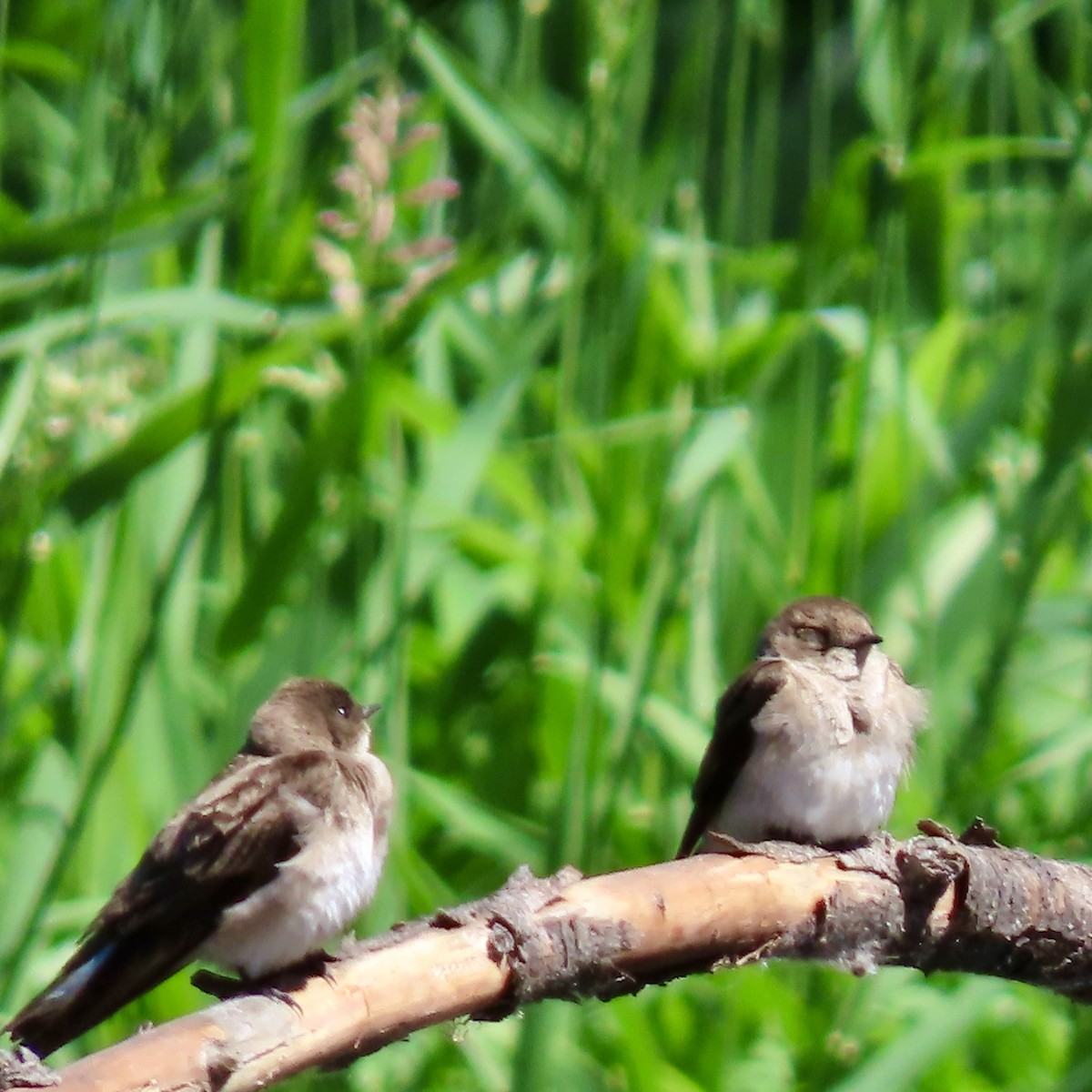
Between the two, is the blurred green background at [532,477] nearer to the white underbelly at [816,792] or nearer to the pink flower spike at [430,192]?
the pink flower spike at [430,192]

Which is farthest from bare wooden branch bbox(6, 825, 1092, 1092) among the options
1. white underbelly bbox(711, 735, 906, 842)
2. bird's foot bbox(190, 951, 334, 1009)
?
white underbelly bbox(711, 735, 906, 842)

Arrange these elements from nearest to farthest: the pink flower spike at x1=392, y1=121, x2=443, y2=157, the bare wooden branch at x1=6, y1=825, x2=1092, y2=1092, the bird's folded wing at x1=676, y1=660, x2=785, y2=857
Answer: the bare wooden branch at x1=6, y1=825, x2=1092, y2=1092 < the pink flower spike at x1=392, y1=121, x2=443, y2=157 < the bird's folded wing at x1=676, y1=660, x2=785, y2=857

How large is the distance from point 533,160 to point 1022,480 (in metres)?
1.16

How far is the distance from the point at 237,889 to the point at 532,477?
73.7 inches

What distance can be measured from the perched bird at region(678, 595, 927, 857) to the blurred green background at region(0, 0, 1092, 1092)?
84mm

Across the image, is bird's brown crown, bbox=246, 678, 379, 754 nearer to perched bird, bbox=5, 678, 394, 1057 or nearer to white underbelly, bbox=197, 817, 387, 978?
perched bird, bbox=5, 678, 394, 1057

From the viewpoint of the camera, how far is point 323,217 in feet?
8.73

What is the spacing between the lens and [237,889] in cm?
247

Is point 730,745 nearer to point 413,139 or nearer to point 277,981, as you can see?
point 413,139

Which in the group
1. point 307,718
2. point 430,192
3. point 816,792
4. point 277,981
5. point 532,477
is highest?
point 430,192

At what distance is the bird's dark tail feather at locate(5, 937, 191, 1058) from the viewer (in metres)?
2.23

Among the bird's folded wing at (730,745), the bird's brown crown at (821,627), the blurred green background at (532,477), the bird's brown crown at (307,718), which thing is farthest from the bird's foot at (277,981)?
the bird's brown crown at (821,627)

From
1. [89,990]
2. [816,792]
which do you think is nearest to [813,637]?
[816,792]

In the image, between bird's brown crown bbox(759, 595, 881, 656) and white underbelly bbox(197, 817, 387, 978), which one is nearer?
white underbelly bbox(197, 817, 387, 978)
